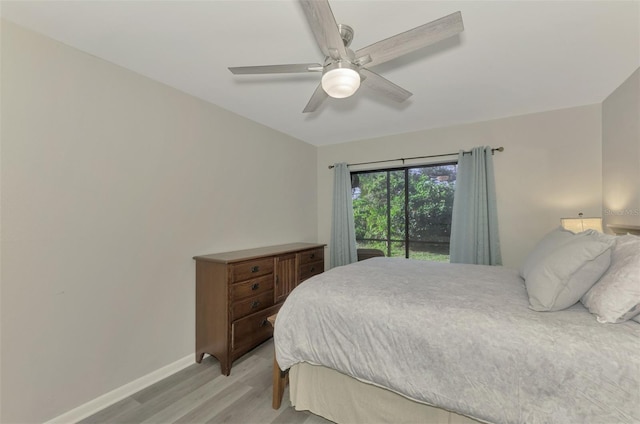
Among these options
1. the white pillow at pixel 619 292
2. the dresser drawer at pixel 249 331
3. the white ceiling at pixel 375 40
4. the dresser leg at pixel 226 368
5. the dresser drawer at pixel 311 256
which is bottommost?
the dresser leg at pixel 226 368

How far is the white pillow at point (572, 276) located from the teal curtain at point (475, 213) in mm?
1744

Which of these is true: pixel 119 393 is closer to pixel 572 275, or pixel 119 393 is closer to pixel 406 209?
pixel 572 275

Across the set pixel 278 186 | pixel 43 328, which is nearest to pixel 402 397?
pixel 43 328

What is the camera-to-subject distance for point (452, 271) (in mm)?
2145

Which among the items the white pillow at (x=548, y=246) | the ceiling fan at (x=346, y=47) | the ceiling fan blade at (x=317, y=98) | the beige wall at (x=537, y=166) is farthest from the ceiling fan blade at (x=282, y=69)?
the beige wall at (x=537, y=166)

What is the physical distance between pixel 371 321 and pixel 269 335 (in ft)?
5.14

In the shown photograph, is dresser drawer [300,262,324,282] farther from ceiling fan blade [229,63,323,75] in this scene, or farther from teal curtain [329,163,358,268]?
ceiling fan blade [229,63,323,75]

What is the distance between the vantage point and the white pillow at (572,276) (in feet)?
4.09

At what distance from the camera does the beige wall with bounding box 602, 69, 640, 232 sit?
6.75 ft

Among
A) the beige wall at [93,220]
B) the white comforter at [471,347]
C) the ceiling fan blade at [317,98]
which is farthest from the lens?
the ceiling fan blade at [317,98]

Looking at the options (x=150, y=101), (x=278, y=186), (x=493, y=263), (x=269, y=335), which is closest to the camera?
(x=150, y=101)

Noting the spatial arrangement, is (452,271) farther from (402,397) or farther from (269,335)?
(269,335)

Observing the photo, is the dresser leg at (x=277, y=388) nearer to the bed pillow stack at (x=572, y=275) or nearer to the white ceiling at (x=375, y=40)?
the bed pillow stack at (x=572, y=275)

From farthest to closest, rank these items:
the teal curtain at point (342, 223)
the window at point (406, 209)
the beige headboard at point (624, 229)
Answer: the teal curtain at point (342, 223), the window at point (406, 209), the beige headboard at point (624, 229)
